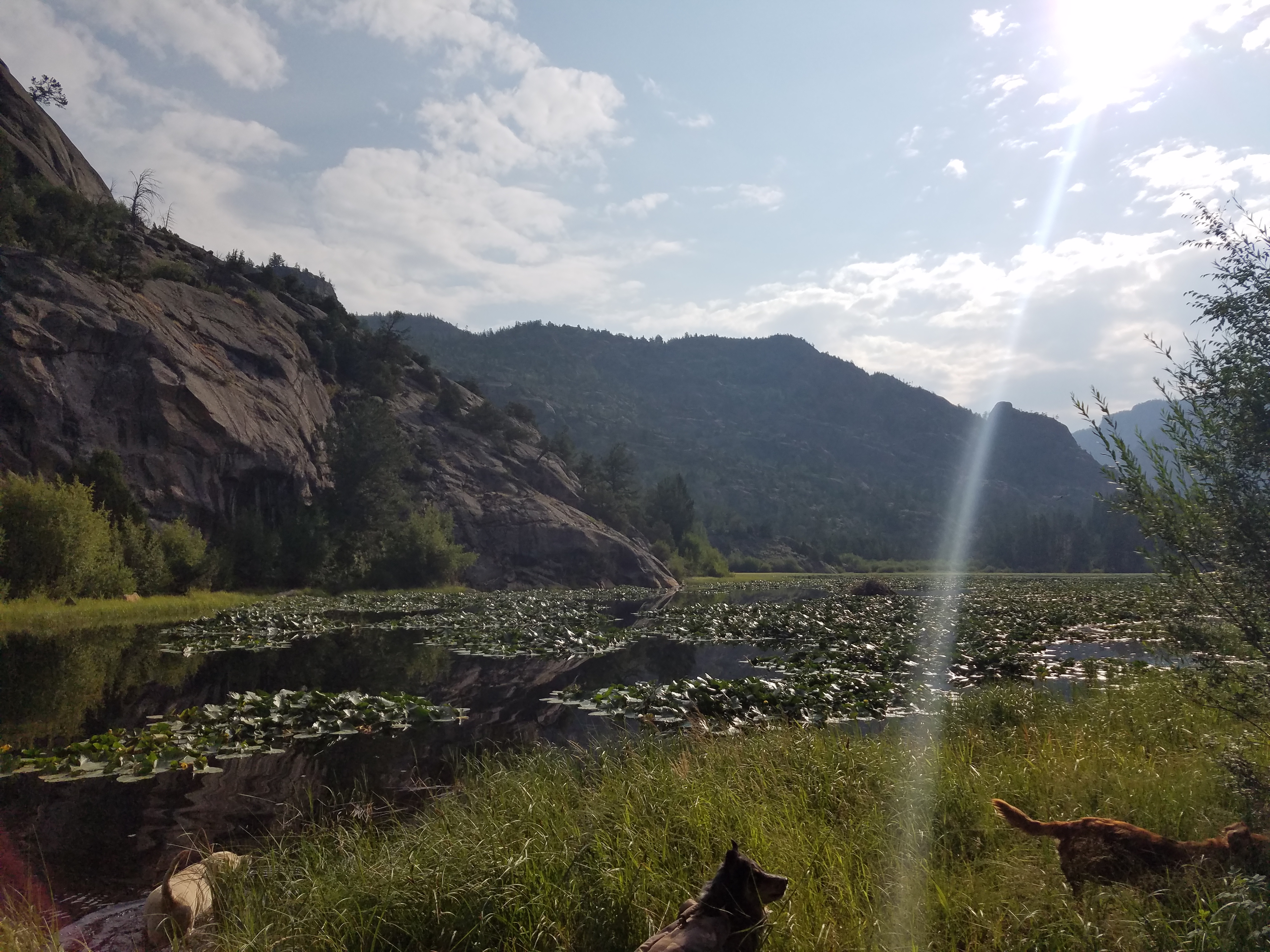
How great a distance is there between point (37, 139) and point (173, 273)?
12126 millimetres

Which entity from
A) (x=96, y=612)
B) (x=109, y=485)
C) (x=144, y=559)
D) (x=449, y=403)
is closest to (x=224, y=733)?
(x=96, y=612)

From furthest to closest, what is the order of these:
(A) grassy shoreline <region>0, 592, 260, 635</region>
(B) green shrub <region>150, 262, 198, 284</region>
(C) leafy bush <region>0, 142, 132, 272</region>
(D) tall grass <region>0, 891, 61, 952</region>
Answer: (B) green shrub <region>150, 262, 198, 284</region>
(C) leafy bush <region>0, 142, 132, 272</region>
(A) grassy shoreline <region>0, 592, 260, 635</region>
(D) tall grass <region>0, 891, 61, 952</region>

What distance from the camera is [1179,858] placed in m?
4.81

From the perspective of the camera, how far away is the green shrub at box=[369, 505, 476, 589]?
49.7 metres

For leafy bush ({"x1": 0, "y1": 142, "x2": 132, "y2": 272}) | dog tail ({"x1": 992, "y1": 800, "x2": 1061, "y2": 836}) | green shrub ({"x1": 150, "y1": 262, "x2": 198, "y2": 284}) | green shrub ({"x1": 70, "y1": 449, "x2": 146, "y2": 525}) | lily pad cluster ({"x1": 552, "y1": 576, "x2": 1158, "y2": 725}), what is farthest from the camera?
green shrub ({"x1": 150, "y1": 262, "x2": 198, "y2": 284})

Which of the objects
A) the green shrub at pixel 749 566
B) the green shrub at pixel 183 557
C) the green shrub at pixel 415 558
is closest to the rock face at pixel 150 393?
the green shrub at pixel 183 557

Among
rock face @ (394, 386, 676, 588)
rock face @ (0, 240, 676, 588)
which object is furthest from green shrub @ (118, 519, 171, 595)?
rock face @ (394, 386, 676, 588)

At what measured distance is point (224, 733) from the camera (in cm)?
1129

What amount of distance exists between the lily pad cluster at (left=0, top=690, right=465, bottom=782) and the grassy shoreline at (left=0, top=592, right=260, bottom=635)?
1371 cm

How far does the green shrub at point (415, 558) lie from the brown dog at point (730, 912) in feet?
157

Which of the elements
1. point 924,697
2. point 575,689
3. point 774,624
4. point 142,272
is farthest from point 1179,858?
point 142,272

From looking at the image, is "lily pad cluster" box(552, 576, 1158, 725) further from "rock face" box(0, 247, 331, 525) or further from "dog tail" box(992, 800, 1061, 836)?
"rock face" box(0, 247, 331, 525)

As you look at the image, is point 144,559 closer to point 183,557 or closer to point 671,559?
point 183,557

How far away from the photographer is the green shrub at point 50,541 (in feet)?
81.6
